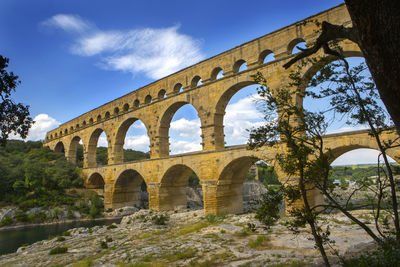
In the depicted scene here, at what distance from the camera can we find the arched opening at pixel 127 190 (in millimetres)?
25703

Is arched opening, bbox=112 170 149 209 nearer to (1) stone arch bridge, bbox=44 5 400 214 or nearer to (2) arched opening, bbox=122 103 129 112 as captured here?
(1) stone arch bridge, bbox=44 5 400 214

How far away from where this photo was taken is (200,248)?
9539 millimetres

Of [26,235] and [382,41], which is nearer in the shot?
[382,41]

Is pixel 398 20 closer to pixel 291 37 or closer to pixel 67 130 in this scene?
pixel 291 37

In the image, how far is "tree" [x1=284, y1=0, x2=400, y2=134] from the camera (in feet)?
7.97

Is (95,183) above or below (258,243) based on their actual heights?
above

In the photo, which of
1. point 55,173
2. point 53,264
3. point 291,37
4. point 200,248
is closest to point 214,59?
point 291,37

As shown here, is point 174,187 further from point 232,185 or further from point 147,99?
point 147,99

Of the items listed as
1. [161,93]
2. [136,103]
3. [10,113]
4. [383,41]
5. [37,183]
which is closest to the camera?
[383,41]

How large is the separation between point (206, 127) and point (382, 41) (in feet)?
51.6

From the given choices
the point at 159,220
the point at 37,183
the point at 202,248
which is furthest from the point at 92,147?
the point at 202,248

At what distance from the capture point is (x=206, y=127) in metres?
18.2

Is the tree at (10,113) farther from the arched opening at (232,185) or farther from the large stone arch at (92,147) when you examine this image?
the large stone arch at (92,147)

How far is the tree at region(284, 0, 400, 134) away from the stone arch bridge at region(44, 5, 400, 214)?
9409 millimetres
